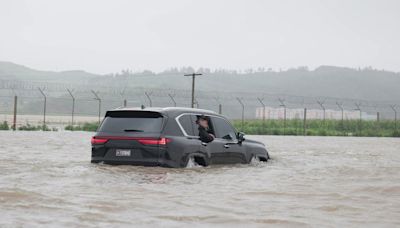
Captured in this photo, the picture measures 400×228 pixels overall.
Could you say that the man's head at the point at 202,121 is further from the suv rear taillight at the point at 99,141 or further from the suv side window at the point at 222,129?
the suv rear taillight at the point at 99,141

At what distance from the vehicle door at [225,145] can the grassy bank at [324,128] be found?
35.5 metres

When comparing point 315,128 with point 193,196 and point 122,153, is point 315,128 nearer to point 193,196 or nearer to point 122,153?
point 122,153

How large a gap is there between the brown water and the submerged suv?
0.23m

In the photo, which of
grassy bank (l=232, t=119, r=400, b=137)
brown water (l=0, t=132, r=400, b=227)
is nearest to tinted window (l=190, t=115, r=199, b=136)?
brown water (l=0, t=132, r=400, b=227)

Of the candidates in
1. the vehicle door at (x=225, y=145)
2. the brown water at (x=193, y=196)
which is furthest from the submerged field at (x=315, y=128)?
the brown water at (x=193, y=196)

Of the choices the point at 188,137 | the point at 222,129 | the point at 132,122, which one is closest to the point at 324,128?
the point at 222,129

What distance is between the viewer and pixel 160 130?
47.2ft

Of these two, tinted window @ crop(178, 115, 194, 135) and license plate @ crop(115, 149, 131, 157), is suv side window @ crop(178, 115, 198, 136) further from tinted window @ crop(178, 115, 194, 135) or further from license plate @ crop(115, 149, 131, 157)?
license plate @ crop(115, 149, 131, 157)

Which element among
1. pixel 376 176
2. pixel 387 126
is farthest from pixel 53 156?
pixel 387 126

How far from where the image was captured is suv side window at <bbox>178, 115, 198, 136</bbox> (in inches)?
587

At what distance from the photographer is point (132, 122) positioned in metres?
14.6

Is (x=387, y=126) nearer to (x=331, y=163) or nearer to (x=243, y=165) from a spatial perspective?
(x=331, y=163)

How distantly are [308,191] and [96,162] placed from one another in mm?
4363

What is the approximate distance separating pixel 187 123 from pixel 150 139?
1065 mm
